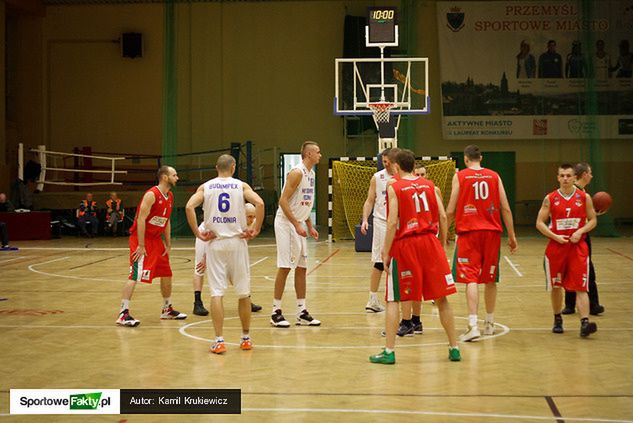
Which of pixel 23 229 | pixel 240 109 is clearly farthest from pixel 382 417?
pixel 240 109

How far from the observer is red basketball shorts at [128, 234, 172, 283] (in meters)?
9.47

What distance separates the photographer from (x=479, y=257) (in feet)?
27.1

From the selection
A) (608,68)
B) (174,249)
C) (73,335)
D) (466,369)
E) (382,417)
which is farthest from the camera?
(608,68)

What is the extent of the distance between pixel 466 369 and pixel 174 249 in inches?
571

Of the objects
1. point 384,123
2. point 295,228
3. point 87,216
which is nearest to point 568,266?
point 295,228

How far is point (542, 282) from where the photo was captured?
43.5 ft

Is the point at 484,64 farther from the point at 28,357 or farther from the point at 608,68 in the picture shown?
the point at 28,357

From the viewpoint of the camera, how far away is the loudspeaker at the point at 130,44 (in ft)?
99.4

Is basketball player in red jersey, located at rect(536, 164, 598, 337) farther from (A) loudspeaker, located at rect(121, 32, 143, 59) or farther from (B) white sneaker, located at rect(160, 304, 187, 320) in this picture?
(A) loudspeaker, located at rect(121, 32, 143, 59)

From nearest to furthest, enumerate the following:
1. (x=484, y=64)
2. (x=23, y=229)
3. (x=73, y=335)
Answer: (x=73, y=335) → (x=23, y=229) → (x=484, y=64)

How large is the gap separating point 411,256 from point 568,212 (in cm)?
219

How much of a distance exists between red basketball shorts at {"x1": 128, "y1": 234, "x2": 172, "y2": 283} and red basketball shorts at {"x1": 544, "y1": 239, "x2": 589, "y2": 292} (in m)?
4.22

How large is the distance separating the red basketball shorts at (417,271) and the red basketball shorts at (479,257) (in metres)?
0.97

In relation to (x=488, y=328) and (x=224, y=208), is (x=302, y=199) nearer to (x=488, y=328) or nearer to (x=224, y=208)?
(x=224, y=208)
